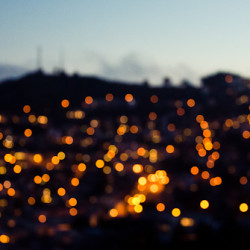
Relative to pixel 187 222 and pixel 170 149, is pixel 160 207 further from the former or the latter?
pixel 170 149

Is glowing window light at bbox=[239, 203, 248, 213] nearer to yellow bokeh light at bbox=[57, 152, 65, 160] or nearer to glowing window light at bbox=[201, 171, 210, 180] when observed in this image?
glowing window light at bbox=[201, 171, 210, 180]

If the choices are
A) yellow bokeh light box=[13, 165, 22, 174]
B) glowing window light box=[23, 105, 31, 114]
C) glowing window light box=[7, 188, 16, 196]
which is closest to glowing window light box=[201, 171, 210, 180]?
glowing window light box=[7, 188, 16, 196]

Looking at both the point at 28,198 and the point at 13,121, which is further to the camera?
the point at 13,121

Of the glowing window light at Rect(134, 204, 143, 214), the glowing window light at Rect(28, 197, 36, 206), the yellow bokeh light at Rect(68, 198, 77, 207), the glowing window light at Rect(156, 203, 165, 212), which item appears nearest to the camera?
the glowing window light at Rect(156, 203, 165, 212)

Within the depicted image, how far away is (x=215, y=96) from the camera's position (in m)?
33.7

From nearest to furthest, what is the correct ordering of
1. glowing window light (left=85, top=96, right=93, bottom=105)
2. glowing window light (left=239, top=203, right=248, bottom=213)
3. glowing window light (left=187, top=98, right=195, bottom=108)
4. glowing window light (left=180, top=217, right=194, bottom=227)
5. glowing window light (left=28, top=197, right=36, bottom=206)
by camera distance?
glowing window light (left=180, top=217, right=194, bottom=227)
glowing window light (left=239, top=203, right=248, bottom=213)
glowing window light (left=28, top=197, right=36, bottom=206)
glowing window light (left=85, top=96, right=93, bottom=105)
glowing window light (left=187, top=98, right=195, bottom=108)

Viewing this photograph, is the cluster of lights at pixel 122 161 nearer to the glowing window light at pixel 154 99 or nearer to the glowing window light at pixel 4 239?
the glowing window light at pixel 4 239

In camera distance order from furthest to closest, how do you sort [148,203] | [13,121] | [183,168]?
1. [13,121]
2. [183,168]
3. [148,203]

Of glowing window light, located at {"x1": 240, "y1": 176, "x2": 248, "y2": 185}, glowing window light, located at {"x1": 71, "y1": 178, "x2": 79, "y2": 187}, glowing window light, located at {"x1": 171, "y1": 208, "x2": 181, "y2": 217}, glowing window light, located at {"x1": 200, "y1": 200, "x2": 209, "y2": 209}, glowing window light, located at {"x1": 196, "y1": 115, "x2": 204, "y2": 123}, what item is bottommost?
glowing window light, located at {"x1": 71, "y1": 178, "x2": 79, "y2": 187}

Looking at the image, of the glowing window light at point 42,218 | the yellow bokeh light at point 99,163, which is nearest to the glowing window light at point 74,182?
the yellow bokeh light at point 99,163

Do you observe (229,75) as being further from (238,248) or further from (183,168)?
(238,248)

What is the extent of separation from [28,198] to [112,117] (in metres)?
12.0

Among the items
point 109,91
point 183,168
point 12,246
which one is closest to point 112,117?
point 109,91

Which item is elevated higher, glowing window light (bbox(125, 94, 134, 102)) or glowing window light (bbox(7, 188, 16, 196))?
glowing window light (bbox(125, 94, 134, 102))
